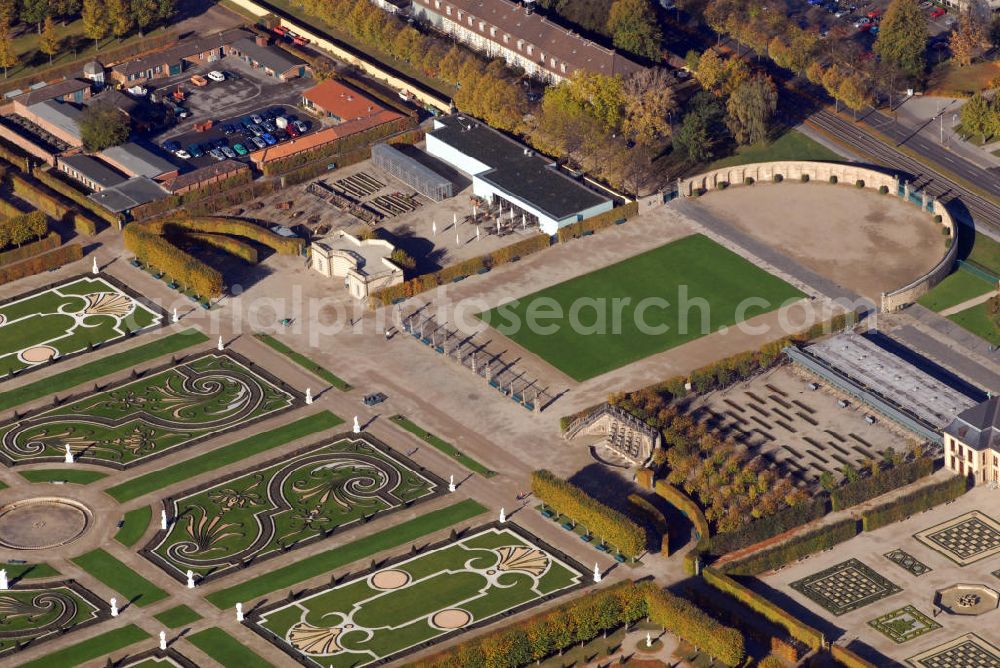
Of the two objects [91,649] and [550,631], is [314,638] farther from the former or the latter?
[550,631]

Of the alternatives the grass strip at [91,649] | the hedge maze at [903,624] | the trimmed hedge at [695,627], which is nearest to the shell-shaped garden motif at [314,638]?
the grass strip at [91,649]

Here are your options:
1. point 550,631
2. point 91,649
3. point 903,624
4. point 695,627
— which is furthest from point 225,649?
point 903,624

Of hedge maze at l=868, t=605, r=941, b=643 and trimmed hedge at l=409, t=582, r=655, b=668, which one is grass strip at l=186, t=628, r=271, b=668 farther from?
A: hedge maze at l=868, t=605, r=941, b=643

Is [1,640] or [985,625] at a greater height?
[985,625]

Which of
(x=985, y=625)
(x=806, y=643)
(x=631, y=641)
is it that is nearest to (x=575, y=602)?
(x=631, y=641)

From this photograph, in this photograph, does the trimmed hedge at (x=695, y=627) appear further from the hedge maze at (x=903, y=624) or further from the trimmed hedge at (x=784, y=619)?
the hedge maze at (x=903, y=624)

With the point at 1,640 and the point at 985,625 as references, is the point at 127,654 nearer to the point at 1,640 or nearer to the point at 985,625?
the point at 1,640

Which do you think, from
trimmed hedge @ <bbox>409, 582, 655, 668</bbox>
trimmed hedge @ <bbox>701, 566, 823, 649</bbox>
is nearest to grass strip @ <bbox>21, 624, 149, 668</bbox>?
trimmed hedge @ <bbox>409, 582, 655, 668</bbox>
